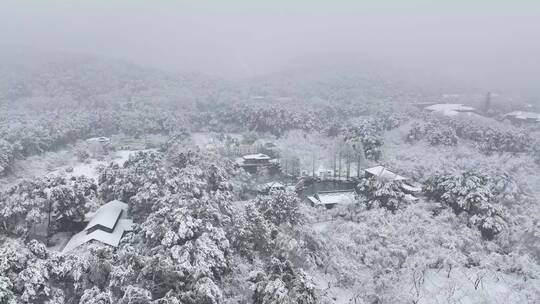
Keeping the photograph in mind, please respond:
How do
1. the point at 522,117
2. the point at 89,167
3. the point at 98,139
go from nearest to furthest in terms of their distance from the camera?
the point at 89,167
the point at 98,139
the point at 522,117

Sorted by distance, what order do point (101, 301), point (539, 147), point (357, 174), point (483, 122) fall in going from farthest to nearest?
point (483, 122) → point (539, 147) → point (357, 174) → point (101, 301)

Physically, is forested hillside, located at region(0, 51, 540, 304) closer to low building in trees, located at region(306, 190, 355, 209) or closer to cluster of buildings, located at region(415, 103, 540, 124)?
low building in trees, located at region(306, 190, 355, 209)

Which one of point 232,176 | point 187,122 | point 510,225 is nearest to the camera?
point 510,225

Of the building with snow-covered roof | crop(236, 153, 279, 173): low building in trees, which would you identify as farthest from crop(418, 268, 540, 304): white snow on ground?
the building with snow-covered roof

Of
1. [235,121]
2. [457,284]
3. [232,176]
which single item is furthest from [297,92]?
[457,284]

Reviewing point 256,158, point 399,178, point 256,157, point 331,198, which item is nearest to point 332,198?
point 331,198

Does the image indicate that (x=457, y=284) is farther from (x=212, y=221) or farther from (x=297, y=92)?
(x=297, y=92)

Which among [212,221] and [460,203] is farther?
[460,203]

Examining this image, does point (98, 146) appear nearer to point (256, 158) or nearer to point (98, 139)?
point (98, 139)
